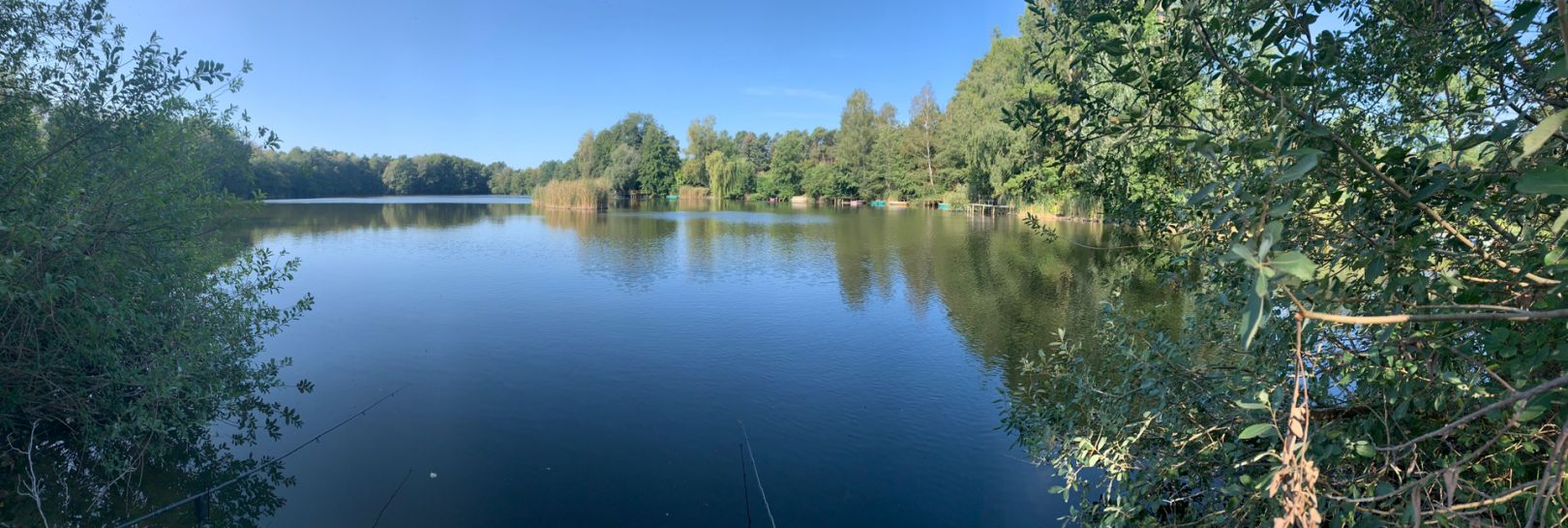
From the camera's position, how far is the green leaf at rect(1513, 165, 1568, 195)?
3.70 feet

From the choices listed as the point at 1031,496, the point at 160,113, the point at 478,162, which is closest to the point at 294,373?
→ the point at 160,113

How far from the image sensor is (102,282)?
18.1ft

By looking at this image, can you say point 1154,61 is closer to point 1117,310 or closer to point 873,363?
point 1117,310

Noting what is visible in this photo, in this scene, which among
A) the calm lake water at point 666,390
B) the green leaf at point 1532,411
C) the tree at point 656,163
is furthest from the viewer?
the tree at point 656,163

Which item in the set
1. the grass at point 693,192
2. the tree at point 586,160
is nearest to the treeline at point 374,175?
the tree at point 586,160

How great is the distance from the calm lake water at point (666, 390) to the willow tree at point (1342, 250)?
3361mm

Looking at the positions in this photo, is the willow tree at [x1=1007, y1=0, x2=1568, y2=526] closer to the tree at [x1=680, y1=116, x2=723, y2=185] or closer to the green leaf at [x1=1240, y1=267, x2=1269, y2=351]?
the green leaf at [x1=1240, y1=267, x2=1269, y2=351]

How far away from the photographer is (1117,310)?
15.6ft

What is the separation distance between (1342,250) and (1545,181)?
6.33ft

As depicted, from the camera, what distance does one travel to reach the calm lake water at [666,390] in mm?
6836

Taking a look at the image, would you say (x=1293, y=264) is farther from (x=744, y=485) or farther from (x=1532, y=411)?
(x=744, y=485)

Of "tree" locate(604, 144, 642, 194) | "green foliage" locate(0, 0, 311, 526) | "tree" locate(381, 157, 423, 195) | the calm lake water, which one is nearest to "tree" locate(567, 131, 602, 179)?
"tree" locate(604, 144, 642, 194)

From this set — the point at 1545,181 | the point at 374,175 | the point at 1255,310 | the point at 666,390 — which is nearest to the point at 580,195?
the point at 666,390

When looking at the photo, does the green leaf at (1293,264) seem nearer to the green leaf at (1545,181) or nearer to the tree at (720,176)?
the green leaf at (1545,181)
